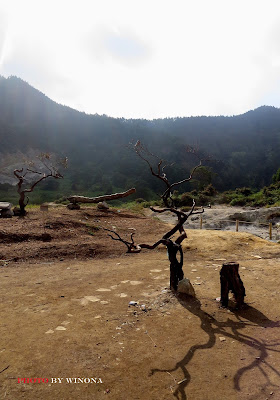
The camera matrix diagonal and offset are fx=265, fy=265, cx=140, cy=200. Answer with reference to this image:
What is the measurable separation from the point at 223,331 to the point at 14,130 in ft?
196

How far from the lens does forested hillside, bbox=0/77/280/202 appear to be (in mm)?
50534

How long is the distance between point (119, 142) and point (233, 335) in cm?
6190

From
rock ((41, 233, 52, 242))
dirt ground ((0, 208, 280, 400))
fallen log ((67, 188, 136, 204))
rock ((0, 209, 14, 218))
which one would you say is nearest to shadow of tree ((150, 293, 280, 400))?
dirt ground ((0, 208, 280, 400))

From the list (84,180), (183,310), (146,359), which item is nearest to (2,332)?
(146,359)

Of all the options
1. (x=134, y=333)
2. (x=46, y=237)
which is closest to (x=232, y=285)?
(x=134, y=333)

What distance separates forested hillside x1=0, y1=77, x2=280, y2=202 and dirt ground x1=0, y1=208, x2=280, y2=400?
36.8 m

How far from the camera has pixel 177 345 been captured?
358 cm

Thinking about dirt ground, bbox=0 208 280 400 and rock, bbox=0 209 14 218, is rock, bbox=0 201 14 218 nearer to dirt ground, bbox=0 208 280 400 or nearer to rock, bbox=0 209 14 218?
rock, bbox=0 209 14 218

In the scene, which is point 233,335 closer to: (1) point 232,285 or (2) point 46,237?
(1) point 232,285

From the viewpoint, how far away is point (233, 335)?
3.83 meters

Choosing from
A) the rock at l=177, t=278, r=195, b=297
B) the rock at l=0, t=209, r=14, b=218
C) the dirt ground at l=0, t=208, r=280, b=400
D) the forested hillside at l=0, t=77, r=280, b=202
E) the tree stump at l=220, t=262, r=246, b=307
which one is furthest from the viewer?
the forested hillside at l=0, t=77, r=280, b=202

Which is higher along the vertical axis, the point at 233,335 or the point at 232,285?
the point at 232,285

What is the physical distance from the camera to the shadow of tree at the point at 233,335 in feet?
9.61

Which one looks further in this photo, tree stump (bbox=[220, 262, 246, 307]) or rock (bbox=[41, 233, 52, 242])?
rock (bbox=[41, 233, 52, 242])
